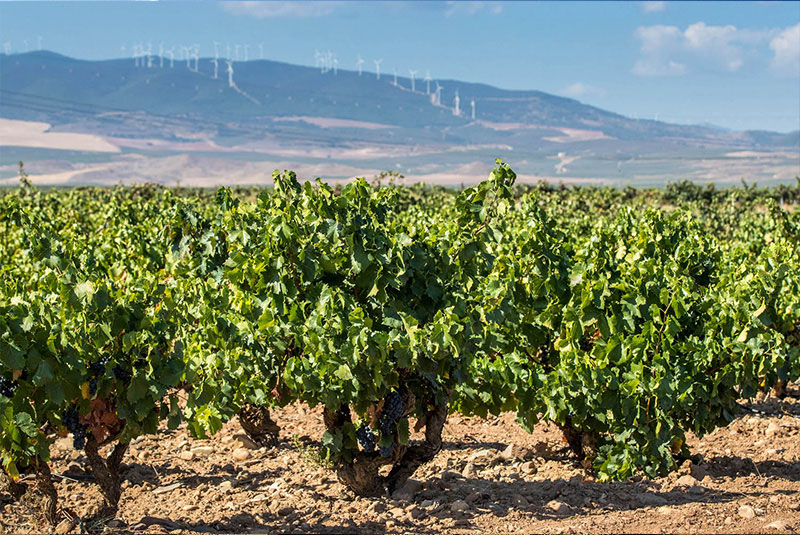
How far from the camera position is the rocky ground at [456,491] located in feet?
18.7

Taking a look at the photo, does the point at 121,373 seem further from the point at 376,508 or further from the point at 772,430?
the point at 772,430

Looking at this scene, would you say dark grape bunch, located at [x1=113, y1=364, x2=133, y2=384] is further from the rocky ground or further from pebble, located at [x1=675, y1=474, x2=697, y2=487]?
pebble, located at [x1=675, y1=474, x2=697, y2=487]

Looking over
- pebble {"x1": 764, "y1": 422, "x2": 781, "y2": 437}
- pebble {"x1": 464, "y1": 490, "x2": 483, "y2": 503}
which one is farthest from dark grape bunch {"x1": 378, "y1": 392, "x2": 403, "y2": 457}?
pebble {"x1": 764, "y1": 422, "x2": 781, "y2": 437}

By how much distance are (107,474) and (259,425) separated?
2183mm

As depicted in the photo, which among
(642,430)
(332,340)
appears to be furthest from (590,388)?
(332,340)

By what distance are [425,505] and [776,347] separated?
3.17m

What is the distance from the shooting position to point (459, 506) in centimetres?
608

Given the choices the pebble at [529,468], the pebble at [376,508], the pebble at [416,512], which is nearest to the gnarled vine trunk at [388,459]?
the pebble at [376,508]

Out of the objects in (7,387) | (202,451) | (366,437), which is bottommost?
(202,451)

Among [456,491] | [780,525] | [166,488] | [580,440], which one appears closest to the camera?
[780,525]

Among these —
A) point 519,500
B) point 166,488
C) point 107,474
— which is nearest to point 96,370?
point 107,474

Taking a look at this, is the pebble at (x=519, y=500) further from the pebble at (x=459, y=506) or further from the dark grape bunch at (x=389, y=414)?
the dark grape bunch at (x=389, y=414)

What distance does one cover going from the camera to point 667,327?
21.8 ft

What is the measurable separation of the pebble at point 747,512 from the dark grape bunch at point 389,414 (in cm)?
229
